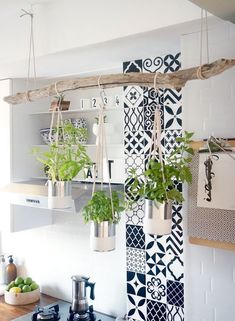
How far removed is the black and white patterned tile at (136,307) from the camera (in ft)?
7.89

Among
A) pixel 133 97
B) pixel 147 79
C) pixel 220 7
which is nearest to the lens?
pixel 220 7

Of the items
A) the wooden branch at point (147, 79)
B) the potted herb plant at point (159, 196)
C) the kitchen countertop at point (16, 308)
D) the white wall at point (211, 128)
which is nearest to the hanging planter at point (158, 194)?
the potted herb plant at point (159, 196)

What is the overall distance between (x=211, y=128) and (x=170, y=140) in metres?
0.54

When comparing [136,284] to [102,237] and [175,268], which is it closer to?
[175,268]

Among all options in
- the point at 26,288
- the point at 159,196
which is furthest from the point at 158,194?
the point at 26,288

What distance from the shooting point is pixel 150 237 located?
2371mm

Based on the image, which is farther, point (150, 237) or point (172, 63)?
point (150, 237)

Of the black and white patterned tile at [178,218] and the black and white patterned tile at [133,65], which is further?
the black and white patterned tile at [133,65]

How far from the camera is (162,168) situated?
1458mm

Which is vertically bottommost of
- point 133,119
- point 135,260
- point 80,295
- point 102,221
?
point 80,295

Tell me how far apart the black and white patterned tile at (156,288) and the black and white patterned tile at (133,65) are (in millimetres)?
1305

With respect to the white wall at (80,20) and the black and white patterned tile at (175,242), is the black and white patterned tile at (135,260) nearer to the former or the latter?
the black and white patterned tile at (175,242)

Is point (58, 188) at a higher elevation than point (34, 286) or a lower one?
higher

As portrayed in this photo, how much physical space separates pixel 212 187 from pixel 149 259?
1006mm
